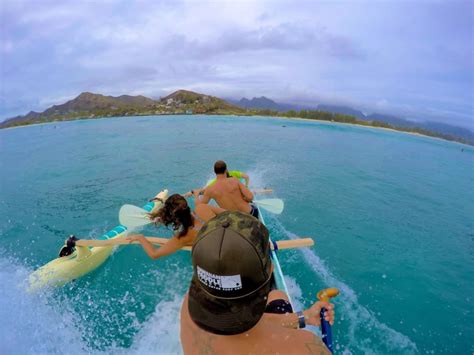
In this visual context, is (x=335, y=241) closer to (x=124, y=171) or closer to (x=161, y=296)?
(x=161, y=296)

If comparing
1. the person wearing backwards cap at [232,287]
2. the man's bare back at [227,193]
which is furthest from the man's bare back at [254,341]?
the man's bare back at [227,193]

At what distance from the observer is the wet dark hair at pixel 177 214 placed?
3.62 meters

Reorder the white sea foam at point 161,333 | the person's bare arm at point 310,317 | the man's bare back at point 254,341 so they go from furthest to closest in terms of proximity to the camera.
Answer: the white sea foam at point 161,333
the person's bare arm at point 310,317
the man's bare back at point 254,341

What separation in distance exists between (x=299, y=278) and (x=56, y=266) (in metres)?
4.95

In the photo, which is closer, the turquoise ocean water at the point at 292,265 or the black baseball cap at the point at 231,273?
the black baseball cap at the point at 231,273

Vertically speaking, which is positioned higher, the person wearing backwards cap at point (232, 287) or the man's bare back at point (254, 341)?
the person wearing backwards cap at point (232, 287)

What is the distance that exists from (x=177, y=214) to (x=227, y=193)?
1652mm

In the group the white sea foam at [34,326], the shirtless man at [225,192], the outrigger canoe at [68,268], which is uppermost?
the shirtless man at [225,192]

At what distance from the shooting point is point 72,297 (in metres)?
4.88

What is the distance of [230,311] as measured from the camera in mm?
1228

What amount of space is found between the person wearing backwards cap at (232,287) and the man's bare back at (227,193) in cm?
374

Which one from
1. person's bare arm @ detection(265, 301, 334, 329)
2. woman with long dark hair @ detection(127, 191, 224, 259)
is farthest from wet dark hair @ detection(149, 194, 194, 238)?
person's bare arm @ detection(265, 301, 334, 329)

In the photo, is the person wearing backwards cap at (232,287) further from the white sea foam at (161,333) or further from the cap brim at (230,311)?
the white sea foam at (161,333)

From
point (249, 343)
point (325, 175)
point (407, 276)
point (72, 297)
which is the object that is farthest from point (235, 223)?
point (325, 175)
